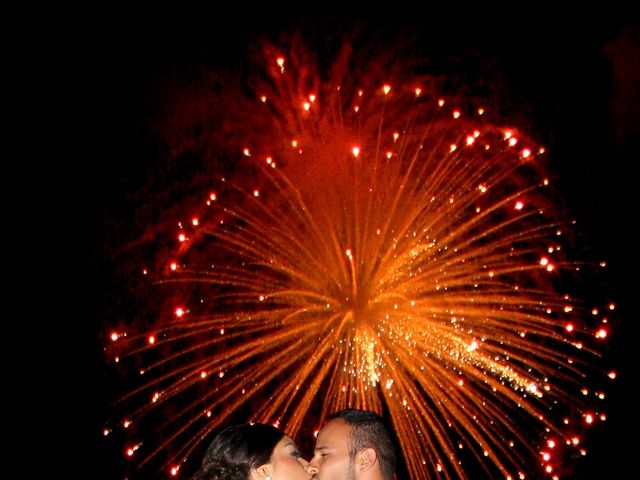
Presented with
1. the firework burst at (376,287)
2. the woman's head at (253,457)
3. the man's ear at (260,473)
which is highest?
the firework burst at (376,287)

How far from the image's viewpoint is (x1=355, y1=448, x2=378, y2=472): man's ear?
3717mm

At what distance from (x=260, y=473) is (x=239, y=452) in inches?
6.2

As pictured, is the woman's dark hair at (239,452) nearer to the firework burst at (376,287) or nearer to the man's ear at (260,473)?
the man's ear at (260,473)

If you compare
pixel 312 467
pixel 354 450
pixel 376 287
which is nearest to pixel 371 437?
pixel 354 450

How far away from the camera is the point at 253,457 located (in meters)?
3.77

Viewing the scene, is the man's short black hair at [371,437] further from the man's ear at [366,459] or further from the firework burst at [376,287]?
the firework burst at [376,287]

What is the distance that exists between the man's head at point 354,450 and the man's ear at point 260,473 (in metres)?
0.23

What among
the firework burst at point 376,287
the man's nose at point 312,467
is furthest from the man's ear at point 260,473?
the firework burst at point 376,287

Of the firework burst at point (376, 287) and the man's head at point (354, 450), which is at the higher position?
the firework burst at point (376, 287)

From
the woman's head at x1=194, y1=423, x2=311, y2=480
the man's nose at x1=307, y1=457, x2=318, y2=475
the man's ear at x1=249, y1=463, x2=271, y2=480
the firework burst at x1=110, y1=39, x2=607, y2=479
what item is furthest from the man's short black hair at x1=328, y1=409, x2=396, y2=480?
the firework burst at x1=110, y1=39, x2=607, y2=479

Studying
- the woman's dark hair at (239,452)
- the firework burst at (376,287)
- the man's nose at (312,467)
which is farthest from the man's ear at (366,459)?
the firework burst at (376,287)

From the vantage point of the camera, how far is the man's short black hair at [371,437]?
3783mm

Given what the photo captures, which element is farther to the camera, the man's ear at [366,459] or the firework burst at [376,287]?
the firework burst at [376,287]

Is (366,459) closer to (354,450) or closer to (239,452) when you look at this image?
(354,450)
